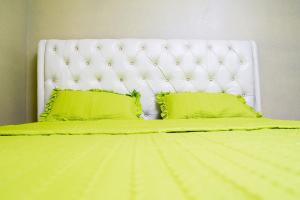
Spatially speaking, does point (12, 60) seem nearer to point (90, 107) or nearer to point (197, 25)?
Answer: point (90, 107)

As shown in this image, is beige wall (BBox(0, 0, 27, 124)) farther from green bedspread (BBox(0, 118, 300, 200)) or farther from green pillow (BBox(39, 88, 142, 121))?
green bedspread (BBox(0, 118, 300, 200))

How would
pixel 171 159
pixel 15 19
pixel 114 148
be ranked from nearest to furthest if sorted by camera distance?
pixel 171 159 → pixel 114 148 → pixel 15 19

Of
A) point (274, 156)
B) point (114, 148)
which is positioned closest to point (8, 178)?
point (114, 148)

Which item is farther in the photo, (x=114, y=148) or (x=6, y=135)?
(x=6, y=135)

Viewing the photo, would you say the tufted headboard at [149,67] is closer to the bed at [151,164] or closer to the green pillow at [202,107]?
the green pillow at [202,107]

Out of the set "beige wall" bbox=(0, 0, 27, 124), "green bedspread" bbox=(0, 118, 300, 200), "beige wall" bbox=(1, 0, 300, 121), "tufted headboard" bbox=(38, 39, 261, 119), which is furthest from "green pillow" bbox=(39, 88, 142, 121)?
"green bedspread" bbox=(0, 118, 300, 200)

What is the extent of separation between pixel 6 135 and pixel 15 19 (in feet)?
4.60

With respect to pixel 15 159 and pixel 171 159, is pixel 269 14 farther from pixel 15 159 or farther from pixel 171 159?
pixel 15 159

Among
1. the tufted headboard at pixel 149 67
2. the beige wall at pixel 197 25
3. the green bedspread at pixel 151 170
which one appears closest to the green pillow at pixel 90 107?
the tufted headboard at pixel 149 67

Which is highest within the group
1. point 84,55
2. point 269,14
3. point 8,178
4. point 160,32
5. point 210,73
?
point 269,14

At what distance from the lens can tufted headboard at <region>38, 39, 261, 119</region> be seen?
6.86 ft

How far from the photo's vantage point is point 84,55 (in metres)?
2.12

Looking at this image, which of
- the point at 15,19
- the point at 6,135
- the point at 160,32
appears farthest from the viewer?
the point at 160,32

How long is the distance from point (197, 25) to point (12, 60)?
62.9 inches
